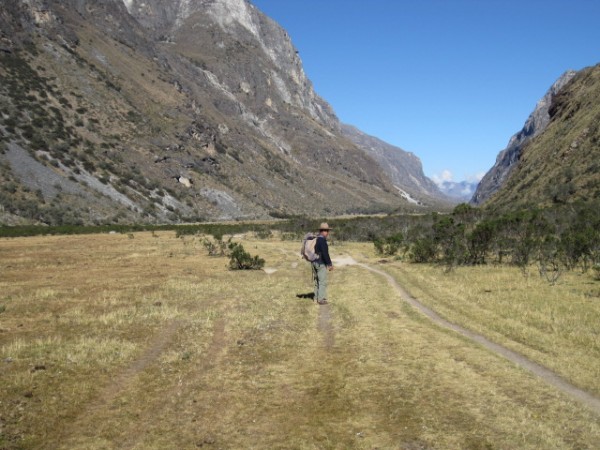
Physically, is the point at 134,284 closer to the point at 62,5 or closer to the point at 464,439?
the point at 464,439

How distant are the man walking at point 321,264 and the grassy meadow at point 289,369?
0.48 m

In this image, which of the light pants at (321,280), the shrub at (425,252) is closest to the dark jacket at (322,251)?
the light pants at (321,280)

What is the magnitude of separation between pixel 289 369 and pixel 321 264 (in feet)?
22.8

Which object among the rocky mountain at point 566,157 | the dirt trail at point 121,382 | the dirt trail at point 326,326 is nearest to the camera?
the dirt trail at point 121,382

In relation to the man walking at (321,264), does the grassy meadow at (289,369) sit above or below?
below

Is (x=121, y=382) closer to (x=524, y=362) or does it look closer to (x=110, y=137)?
(x=524, y=362)

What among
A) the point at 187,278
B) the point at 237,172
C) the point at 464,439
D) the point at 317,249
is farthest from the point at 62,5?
the point at 464,439

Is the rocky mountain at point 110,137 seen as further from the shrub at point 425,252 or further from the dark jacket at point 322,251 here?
the dark jacket at point 322,251

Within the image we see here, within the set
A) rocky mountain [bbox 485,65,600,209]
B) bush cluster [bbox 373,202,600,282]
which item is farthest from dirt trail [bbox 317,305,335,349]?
rocky mountain [bbox 485,65,600,209]

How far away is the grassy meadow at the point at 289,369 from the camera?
22.5ft

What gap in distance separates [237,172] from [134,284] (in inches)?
4982

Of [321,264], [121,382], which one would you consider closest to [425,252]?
[321,264]

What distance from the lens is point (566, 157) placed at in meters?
68.7

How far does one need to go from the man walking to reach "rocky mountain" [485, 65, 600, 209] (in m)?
44.3
